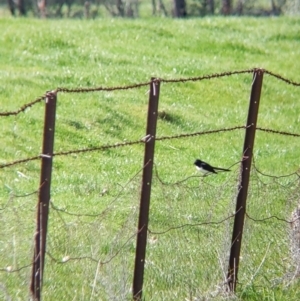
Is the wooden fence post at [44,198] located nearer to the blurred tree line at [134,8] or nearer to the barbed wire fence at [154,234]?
the barbed wire fence at [154,234]

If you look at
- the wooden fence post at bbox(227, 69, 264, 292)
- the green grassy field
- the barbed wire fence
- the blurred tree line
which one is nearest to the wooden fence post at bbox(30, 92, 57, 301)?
the barbed wire fence

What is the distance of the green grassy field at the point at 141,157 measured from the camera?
675 cm

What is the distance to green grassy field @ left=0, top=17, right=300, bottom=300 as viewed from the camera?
6754 mm

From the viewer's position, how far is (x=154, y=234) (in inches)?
292

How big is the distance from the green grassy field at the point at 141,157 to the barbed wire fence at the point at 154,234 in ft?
0.06

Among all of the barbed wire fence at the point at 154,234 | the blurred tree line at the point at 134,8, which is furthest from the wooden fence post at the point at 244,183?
the blurred tree line at the point at 134,8

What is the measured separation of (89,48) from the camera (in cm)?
1662

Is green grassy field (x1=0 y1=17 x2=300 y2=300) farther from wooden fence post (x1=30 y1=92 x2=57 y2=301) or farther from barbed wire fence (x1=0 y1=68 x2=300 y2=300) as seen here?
wooden fence post (x1=30 y1=92 x2=57 y2=301)

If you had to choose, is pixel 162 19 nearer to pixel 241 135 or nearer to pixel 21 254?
pixel 241 135

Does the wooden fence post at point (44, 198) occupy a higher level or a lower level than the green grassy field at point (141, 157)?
higher

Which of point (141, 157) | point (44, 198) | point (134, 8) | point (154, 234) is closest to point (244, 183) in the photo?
point (154, 234)

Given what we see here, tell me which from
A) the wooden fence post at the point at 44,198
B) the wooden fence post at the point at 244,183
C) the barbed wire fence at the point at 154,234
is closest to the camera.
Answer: the wooden fence post at the point at 44,198

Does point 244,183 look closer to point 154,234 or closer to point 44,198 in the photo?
point 154,234

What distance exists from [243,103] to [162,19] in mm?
5556
